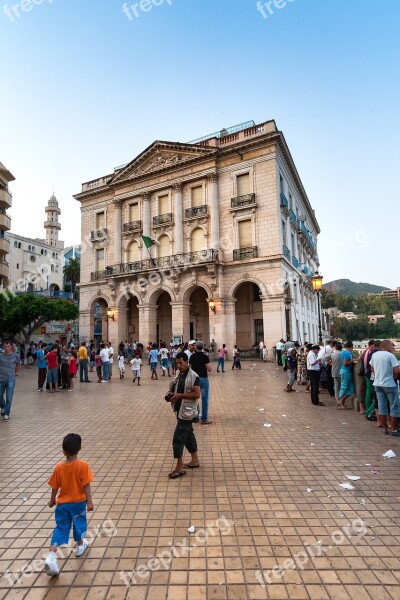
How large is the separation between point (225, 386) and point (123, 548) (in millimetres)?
10611

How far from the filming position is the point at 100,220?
34188mm

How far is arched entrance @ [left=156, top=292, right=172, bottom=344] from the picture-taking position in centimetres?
3180

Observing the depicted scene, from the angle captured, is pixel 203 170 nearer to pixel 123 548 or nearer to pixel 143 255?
pixel 143 255

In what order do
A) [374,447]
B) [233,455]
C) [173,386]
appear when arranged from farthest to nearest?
[374,447] < [233,455] < [173,386]

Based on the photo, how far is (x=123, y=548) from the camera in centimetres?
330

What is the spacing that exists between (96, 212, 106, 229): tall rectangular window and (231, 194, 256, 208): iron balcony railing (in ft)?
46.5

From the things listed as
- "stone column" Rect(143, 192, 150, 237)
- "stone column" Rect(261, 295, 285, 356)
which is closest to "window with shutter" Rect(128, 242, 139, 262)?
"stone column" Rect(143, 192, 150, 237)

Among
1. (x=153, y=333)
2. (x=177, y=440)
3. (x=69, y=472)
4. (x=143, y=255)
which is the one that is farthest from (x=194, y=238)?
(x=69, y=472)

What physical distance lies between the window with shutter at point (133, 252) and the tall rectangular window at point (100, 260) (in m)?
3.58

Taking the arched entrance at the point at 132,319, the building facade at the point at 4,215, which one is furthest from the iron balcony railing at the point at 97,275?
the building facade at the point at 4,215

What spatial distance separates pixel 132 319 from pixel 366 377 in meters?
27.0

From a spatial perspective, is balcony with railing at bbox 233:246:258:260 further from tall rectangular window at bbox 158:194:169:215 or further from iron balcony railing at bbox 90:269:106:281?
iron balcony railing at bbox 90:269:106:281

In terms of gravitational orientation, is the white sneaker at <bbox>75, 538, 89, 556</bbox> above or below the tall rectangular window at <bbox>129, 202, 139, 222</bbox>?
below

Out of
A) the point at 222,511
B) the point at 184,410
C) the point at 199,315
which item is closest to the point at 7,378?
the point at 184,410
